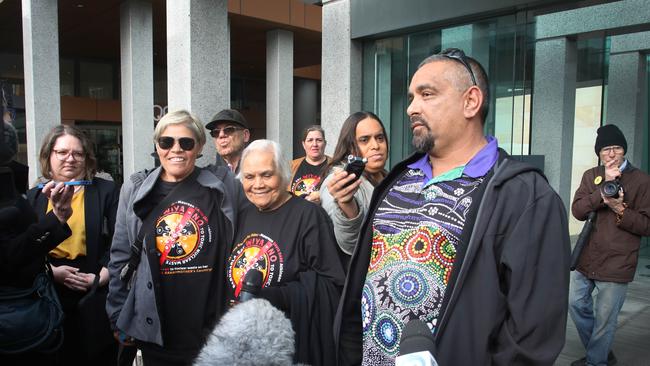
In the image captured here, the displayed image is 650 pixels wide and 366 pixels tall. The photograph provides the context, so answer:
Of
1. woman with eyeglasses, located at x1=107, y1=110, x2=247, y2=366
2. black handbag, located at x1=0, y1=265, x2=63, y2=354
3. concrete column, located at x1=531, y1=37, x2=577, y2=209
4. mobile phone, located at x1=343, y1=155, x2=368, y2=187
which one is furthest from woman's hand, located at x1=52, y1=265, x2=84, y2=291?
concrete column, located at x1=531, y1=37, x2=577, y2=209

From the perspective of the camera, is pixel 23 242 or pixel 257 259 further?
pixel 257 259

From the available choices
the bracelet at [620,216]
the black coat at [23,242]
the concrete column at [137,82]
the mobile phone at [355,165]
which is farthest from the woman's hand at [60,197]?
the concrete column at [137,82]

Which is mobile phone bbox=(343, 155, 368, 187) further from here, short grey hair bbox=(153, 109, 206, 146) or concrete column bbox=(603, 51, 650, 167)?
concrete column bbox=(603, 51, 650, 167)

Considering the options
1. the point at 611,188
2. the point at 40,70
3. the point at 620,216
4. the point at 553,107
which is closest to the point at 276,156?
the point at 611,188

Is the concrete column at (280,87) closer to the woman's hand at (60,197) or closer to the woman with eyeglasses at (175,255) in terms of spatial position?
the woman with eyeglasses at (175,255)

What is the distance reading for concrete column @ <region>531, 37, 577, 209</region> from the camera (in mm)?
6176

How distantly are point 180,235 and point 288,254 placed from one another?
2.37 ft

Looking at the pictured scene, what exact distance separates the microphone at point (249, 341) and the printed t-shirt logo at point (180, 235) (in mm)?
1561

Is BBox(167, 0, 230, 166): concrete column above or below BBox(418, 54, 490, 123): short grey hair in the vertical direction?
above

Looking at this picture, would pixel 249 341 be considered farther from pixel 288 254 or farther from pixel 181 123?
pixel 181 123

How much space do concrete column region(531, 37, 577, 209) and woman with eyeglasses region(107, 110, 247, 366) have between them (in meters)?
4.78

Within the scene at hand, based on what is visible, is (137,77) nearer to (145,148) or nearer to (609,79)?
(145,148)

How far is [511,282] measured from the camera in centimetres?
158

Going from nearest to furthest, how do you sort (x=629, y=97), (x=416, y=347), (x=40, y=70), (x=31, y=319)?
1. (x=416, y=347)
2. (x=31, y=319)
3. (x=629, y=97)
4. (x=40, y=70)
